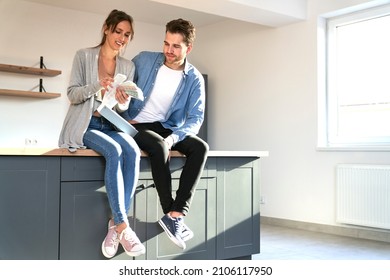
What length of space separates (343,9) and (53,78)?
3.12 m

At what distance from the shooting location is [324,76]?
480cm

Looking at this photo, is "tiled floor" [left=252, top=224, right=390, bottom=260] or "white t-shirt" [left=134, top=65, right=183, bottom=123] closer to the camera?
"white t-shirt" [left=134, top=65, right=183, bottom=123]

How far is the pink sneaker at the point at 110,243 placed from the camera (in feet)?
7.90

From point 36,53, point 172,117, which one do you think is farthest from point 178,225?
point 36,53

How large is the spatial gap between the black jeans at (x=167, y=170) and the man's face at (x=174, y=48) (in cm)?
42

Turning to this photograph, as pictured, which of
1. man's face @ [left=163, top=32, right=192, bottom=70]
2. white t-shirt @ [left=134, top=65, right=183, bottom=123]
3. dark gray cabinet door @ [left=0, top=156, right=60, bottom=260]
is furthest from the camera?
white t-shirt @ [left=134, top=65, right=183, bottom=123]

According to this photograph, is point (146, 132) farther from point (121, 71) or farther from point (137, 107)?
point (121, 71)

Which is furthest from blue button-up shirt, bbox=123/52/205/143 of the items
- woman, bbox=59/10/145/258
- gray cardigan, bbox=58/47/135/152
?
gray cardigan, bbox=58/47/135/152

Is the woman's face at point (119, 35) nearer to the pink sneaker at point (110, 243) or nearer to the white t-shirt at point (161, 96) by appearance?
the white t-shirt at point (161, 96)

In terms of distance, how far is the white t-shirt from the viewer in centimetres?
269

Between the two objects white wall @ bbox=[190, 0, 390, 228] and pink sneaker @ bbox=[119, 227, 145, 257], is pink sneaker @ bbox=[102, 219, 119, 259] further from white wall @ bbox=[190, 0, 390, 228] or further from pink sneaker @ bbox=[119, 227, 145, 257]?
white wall @ bbox=[190, 0, 390, 228]

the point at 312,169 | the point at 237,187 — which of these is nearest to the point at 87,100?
the point at 237,187

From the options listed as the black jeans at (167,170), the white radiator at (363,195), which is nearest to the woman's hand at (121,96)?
the black jeans at (167,170)

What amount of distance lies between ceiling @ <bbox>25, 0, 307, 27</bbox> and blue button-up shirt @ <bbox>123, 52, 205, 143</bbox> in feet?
5.34
